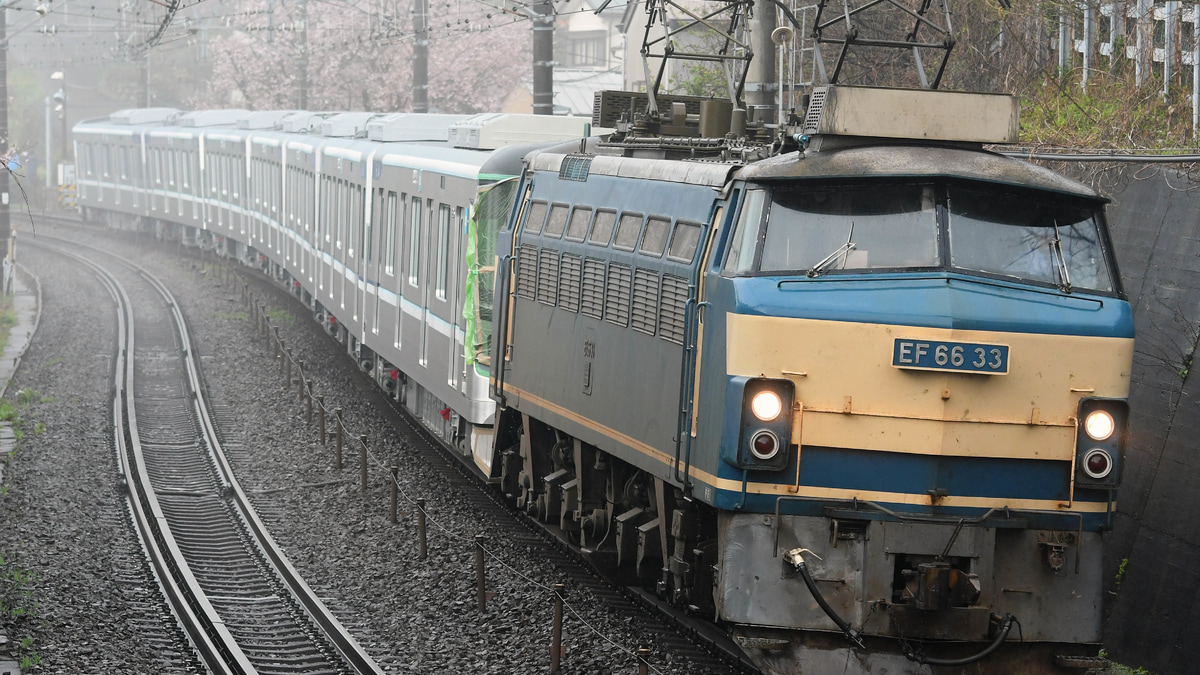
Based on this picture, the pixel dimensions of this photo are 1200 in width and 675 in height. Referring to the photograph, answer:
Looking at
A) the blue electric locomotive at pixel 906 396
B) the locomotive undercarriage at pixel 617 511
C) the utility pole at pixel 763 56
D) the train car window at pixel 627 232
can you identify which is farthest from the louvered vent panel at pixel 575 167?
the utility pole at pixel 763 56

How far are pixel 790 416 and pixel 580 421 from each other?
3053mm

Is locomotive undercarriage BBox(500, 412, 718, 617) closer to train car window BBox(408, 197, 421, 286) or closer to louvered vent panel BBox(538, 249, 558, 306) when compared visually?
louvered vent panel BBox(538, 249, 558, 306)

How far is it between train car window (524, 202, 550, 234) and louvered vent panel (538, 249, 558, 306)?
325 millimetres

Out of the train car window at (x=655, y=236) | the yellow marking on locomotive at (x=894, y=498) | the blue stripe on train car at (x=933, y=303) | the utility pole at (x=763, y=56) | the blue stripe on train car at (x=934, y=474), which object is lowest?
the yellow marking on locomotive at (x=894, y=498)

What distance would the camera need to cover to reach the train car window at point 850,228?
7.62m

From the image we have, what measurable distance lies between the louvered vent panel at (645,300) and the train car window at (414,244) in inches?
325

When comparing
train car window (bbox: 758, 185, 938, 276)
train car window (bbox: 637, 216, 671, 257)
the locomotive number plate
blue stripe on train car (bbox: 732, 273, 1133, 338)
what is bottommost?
the locomotive number plate

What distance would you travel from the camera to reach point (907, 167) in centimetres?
765

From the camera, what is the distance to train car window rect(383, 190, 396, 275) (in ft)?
61.1

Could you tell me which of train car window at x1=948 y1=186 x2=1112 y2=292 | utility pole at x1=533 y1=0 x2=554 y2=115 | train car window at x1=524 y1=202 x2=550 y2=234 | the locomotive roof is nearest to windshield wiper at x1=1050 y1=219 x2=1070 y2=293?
train car window at x1=948 y1=186 x2=1112 y2=292

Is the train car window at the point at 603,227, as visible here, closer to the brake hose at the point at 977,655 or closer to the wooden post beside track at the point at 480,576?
the wooden post beside track at the point at 480,576

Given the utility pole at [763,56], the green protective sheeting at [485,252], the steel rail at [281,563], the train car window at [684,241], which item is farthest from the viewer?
the utility pole at [763,56]

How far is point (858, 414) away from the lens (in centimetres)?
741

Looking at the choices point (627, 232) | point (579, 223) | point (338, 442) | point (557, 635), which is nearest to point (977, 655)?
point (557, 635)
